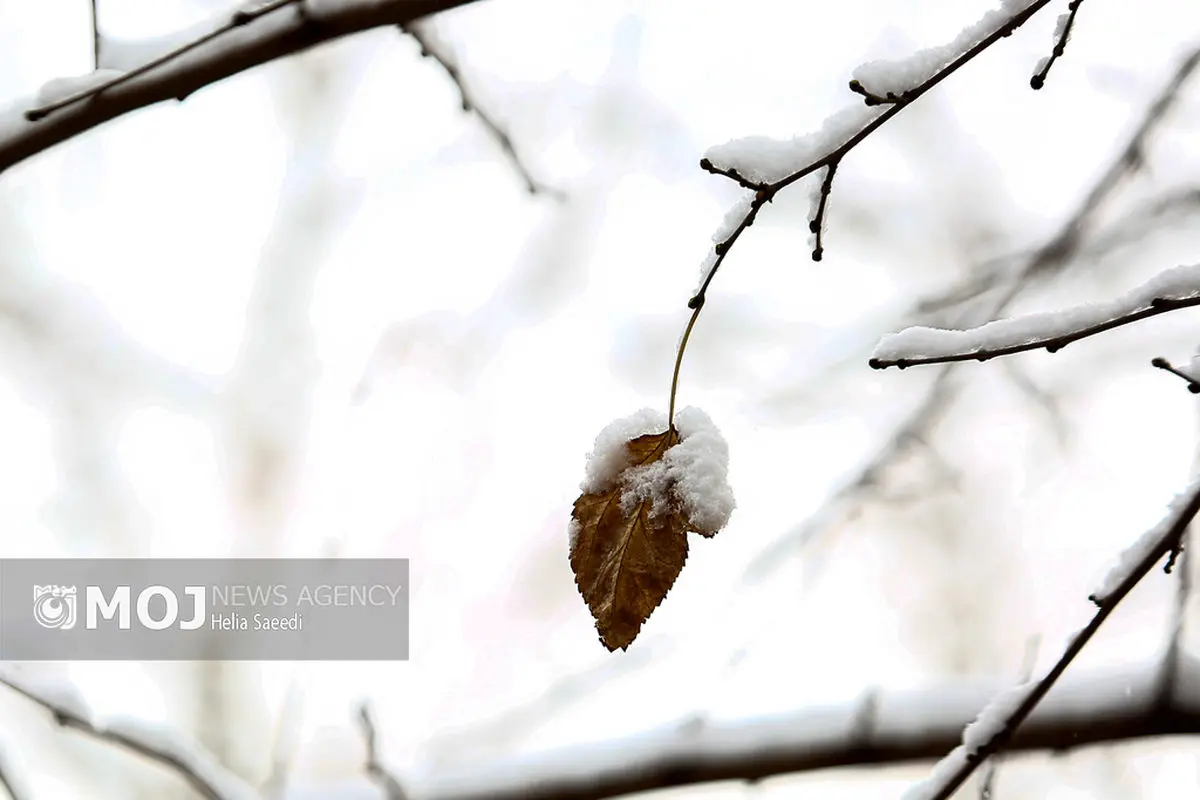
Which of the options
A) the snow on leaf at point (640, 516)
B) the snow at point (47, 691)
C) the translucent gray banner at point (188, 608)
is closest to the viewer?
the snow on leaf at point (640, 516)

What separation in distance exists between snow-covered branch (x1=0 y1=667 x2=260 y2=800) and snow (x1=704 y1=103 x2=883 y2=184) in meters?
0.72

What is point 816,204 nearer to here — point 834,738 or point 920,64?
point 920,64

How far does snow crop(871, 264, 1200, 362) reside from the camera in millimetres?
393

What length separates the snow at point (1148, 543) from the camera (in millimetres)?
402

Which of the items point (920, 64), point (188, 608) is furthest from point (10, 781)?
point (188, 608)

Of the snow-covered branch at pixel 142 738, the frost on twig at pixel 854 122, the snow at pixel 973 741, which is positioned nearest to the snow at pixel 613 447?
the frost on twig at pixel 854 122

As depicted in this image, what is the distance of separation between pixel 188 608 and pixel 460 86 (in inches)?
61.4

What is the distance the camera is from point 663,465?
0.51m

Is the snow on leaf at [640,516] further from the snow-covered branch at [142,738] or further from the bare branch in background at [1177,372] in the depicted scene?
the snow-covered branch at [142,738]

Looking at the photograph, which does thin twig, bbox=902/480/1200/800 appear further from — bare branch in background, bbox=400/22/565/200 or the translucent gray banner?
the translucent gray banner

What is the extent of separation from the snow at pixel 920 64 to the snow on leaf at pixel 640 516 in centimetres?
20

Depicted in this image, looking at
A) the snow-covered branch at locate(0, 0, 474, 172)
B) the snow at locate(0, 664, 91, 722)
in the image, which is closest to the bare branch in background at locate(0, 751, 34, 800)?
the snow at locate(0, 664, 91, 722)

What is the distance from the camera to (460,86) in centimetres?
84

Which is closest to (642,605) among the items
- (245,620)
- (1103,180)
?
(1103,180)
